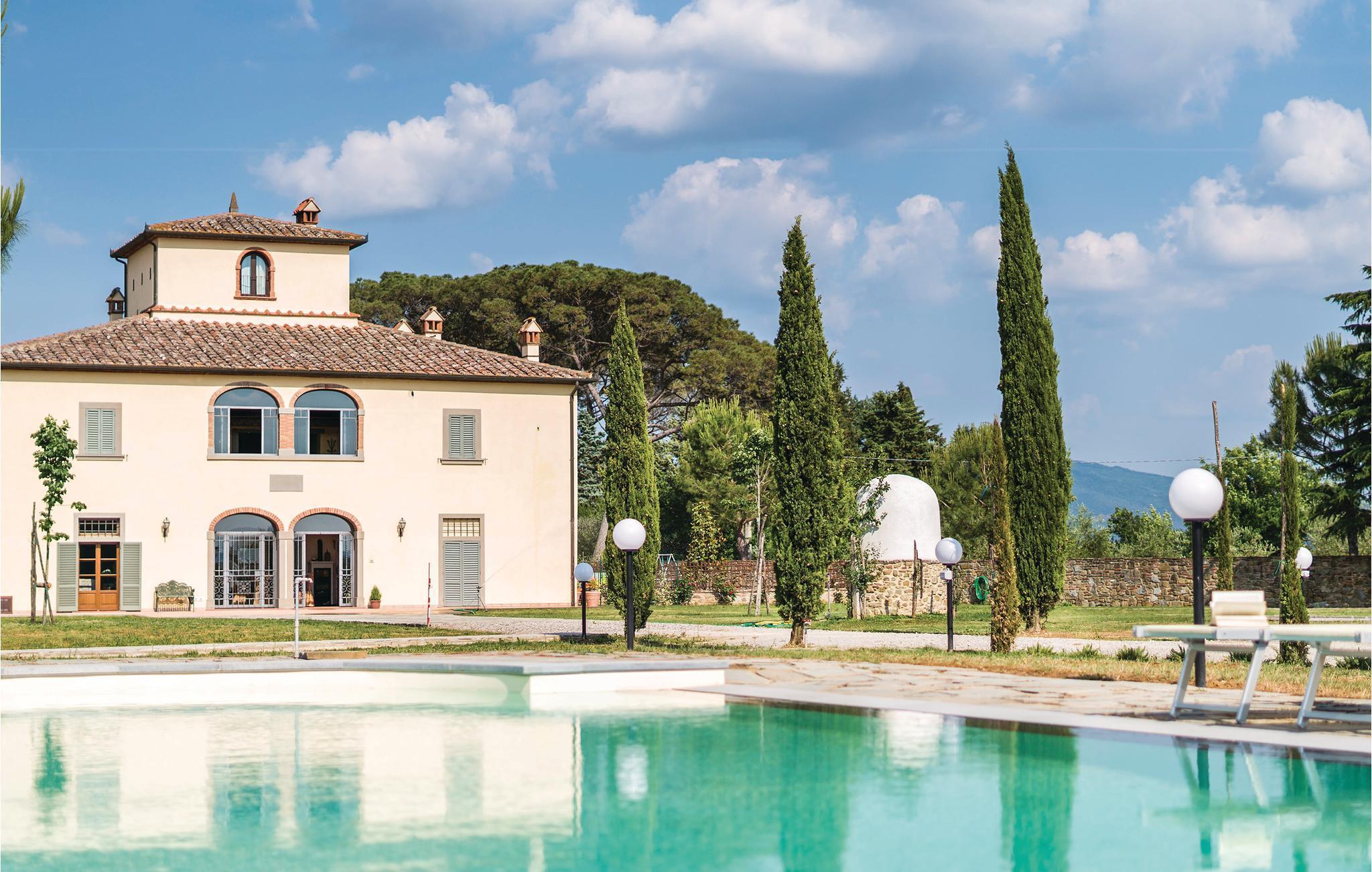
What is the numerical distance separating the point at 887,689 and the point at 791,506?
6.93 m

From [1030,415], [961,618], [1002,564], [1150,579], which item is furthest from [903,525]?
[1002,564]

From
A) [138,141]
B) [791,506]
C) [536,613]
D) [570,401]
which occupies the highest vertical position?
[138,141]

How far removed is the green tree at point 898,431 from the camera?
5156cm

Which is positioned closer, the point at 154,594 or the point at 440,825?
the point at 440,825

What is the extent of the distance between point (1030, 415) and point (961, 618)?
22.6ft

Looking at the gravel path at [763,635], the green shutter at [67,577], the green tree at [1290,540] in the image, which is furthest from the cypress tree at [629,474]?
the green shutter at [67,577]

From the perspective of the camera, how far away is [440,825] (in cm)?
754

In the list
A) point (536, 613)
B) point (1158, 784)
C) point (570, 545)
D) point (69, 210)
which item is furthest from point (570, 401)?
point (1158, 784)

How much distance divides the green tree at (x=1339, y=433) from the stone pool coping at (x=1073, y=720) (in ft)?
111

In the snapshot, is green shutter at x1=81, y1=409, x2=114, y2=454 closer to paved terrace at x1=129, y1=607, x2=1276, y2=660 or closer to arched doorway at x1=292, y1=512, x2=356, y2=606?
paved terrace at x1=129, y1=607, x2=1276, y2=660

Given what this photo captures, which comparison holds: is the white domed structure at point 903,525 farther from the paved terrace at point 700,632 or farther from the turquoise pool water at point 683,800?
the turquoise pool water at point 683,800

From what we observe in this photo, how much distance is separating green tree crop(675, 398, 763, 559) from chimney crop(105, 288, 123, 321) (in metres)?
19.4

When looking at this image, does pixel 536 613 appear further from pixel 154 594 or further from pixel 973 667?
pixel 973 667

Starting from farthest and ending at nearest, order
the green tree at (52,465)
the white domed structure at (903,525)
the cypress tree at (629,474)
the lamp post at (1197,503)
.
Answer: the white domed structure at (903,525) < the green tree at (52,465) < the cypress tree at (629,474) < the lamp post at (1197,503)
